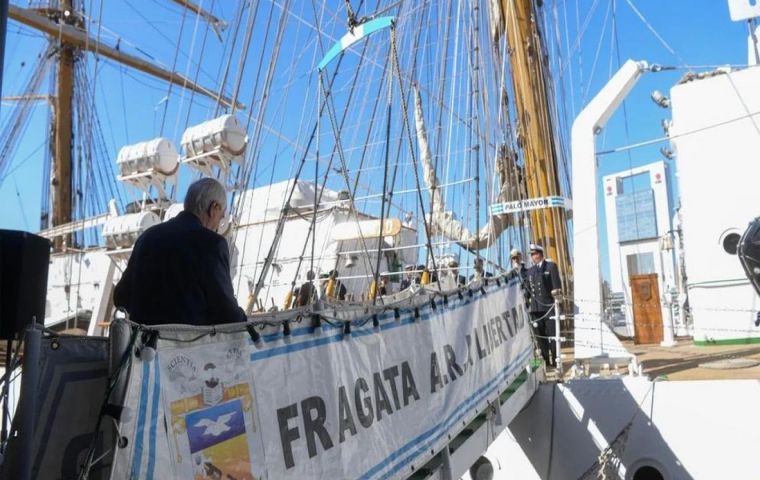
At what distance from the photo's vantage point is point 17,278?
223 centimetres

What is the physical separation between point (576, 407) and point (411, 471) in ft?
Answer: 9.84

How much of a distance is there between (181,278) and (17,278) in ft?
1.80

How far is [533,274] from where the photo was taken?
7.68 meters

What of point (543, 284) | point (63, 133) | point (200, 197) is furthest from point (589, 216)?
point (63, 133)

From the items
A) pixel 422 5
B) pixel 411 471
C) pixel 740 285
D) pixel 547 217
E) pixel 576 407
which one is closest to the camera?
pixel 411 471

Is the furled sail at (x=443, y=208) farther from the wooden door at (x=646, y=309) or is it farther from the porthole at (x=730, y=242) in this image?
the porthole at (x=730, y=242)

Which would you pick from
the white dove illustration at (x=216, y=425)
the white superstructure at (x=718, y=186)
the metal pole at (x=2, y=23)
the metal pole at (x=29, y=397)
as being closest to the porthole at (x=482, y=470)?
the white superstructure at (x=718, y=186)

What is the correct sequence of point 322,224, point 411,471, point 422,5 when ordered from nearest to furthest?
point 411,471 < point 422,5 < point 322,224

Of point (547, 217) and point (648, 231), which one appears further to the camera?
point (648, 231)

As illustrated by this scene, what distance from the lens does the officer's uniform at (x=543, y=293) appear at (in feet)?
24.7

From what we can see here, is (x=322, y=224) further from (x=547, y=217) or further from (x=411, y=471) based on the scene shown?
(x=411, y=471)

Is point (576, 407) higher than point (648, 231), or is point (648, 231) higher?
point (648, 231)

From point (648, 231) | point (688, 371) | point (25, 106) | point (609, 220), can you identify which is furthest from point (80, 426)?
point (25, 106)

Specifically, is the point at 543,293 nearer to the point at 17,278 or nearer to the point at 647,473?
the point at 647,473
